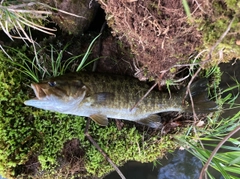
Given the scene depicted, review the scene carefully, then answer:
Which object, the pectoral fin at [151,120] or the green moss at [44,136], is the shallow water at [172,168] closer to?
the green moss at [44,136]

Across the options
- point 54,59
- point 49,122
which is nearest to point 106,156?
point 49,122

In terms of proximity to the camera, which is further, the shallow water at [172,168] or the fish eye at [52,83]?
the shallow water at [172,168]

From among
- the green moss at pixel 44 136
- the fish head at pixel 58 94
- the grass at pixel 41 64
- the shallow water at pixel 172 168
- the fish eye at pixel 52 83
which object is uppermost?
the grass at pixel 41 64

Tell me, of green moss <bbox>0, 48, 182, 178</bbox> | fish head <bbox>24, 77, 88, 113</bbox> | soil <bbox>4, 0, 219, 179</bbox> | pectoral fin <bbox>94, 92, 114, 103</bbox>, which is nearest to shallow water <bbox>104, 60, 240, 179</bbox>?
green moss <bbox>0, 48, 182, 178</bbox>

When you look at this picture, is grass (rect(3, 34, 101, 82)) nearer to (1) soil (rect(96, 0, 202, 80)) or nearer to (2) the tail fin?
(1) soil (rect(96, 0, 202, 80))

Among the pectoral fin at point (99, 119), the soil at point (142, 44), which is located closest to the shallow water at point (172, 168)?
the soil at point (142, 44)

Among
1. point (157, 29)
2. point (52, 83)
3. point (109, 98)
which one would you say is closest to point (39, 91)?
point (52, 83)

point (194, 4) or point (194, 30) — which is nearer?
point (194, 4)

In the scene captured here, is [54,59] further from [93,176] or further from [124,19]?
[93,176]

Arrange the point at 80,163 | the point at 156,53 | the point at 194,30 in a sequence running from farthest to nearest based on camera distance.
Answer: the point at 80,163 < the point at 156,53 < the point at 194,30
